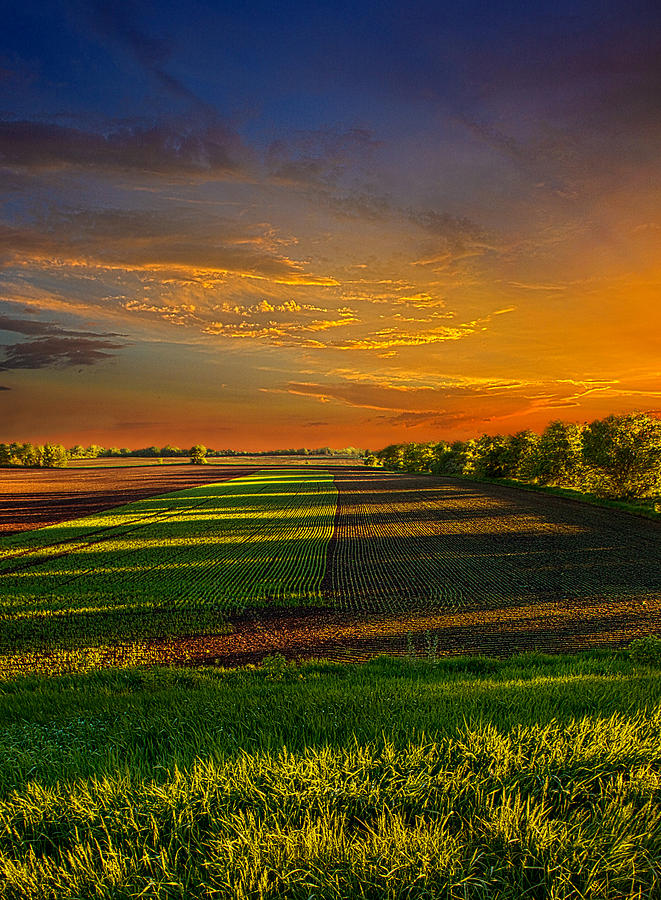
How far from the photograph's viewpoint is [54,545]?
42562 mm

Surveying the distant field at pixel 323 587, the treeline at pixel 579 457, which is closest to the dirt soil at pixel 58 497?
the distant field at pixel 323 587

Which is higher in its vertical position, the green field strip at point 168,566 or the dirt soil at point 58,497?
the green field strip at point 168,566

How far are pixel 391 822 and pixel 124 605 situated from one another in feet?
78.0

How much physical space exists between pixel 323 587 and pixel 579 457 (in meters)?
62.3

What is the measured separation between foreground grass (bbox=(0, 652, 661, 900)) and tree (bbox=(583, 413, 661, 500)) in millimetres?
60343

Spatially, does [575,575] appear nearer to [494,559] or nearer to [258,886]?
[494,559]

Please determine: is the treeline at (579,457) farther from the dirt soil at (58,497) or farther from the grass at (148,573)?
the dirt soil at (58,497)

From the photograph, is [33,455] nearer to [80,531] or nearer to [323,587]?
[80,531]

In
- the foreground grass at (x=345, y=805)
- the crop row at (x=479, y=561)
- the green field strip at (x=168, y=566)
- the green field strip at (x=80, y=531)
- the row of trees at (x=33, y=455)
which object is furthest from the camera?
the row of trees at (x=33, y=455)

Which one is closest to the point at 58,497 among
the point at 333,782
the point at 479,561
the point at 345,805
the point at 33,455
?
the point at 479,561

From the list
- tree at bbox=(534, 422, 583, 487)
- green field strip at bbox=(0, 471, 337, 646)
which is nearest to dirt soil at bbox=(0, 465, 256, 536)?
green field strip at bbox=(0, 471, 337, 646)

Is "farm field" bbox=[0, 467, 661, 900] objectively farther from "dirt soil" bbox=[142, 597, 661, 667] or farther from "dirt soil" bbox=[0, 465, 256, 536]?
"dirt soil" bbox=[0, 465, 256, 536]

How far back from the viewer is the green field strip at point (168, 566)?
23.7 meters

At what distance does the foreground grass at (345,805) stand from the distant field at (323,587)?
9.83 m
